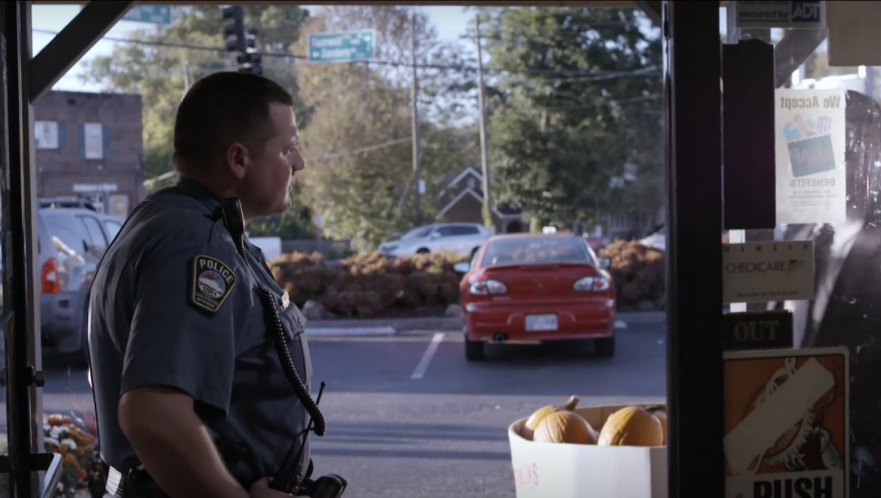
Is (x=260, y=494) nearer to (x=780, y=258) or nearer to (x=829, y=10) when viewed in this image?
(x=780, y=258)

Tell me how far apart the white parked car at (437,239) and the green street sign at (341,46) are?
42.7 ft

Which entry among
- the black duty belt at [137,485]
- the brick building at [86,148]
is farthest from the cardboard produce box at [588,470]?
the brick building at [86,148]

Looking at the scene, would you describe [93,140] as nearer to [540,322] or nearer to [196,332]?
[540,322]

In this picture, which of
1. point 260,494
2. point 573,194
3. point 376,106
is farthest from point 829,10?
point 376,106

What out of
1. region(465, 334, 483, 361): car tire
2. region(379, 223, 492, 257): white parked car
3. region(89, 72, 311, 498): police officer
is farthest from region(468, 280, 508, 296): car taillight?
region(379, 223, 492, 257): white parked car

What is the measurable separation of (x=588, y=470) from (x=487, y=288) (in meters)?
9.19

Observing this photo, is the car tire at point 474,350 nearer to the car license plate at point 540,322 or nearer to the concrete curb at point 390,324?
the car license plate at point 540,322

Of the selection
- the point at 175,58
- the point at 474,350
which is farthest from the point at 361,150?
the point at 474,350

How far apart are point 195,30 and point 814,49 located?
50741mm

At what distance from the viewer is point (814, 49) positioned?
3123 mm

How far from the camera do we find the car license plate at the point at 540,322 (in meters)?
13.2

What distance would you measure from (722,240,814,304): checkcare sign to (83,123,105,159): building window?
1314 inches

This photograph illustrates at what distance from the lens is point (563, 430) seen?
448 cm

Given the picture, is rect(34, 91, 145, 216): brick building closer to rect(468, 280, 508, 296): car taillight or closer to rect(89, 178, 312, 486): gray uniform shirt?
rect(468, 280, 508, 296): car taillight
